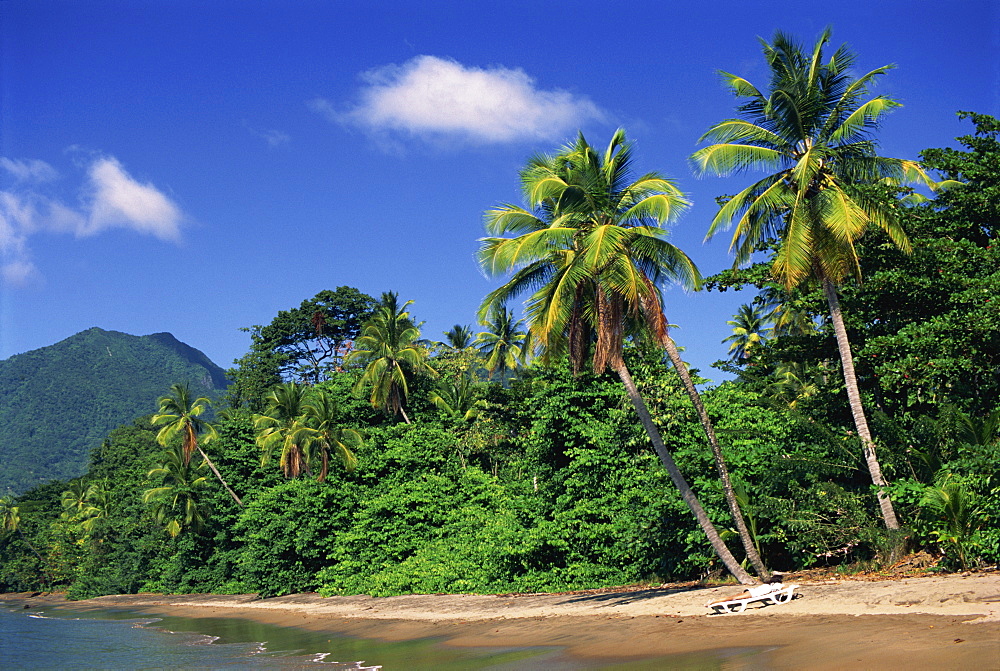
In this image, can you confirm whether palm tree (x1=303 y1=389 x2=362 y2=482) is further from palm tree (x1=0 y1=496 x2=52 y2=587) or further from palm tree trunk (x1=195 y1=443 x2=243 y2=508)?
palm tree (x1=0 y1=496 x2=52 y2=587)

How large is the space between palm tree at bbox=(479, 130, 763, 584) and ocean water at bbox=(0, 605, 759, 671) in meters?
5.50

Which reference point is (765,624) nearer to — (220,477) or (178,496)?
(220,477)

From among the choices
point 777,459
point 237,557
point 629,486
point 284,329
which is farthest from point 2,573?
point 777,459

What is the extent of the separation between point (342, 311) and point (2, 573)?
134 feet

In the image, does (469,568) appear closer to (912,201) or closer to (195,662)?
(195,662)

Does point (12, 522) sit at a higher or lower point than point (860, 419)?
higher

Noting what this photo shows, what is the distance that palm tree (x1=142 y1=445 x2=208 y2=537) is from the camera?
45.3 metres

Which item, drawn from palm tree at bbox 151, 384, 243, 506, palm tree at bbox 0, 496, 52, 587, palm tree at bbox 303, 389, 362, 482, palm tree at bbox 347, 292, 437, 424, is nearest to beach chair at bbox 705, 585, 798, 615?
palm tree at bbox 303, 389, 362, 482

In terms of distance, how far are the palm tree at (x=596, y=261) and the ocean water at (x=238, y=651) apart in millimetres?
5502

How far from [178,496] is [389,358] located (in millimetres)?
17206

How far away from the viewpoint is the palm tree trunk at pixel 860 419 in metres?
14.7

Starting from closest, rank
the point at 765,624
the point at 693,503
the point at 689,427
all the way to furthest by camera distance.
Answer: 1. the point at 765,624
2. the point at 693,503
3. the point at 689,427

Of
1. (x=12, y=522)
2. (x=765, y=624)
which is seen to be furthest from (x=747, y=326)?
(x=12, y=522)

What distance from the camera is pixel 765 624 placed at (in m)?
12.1
